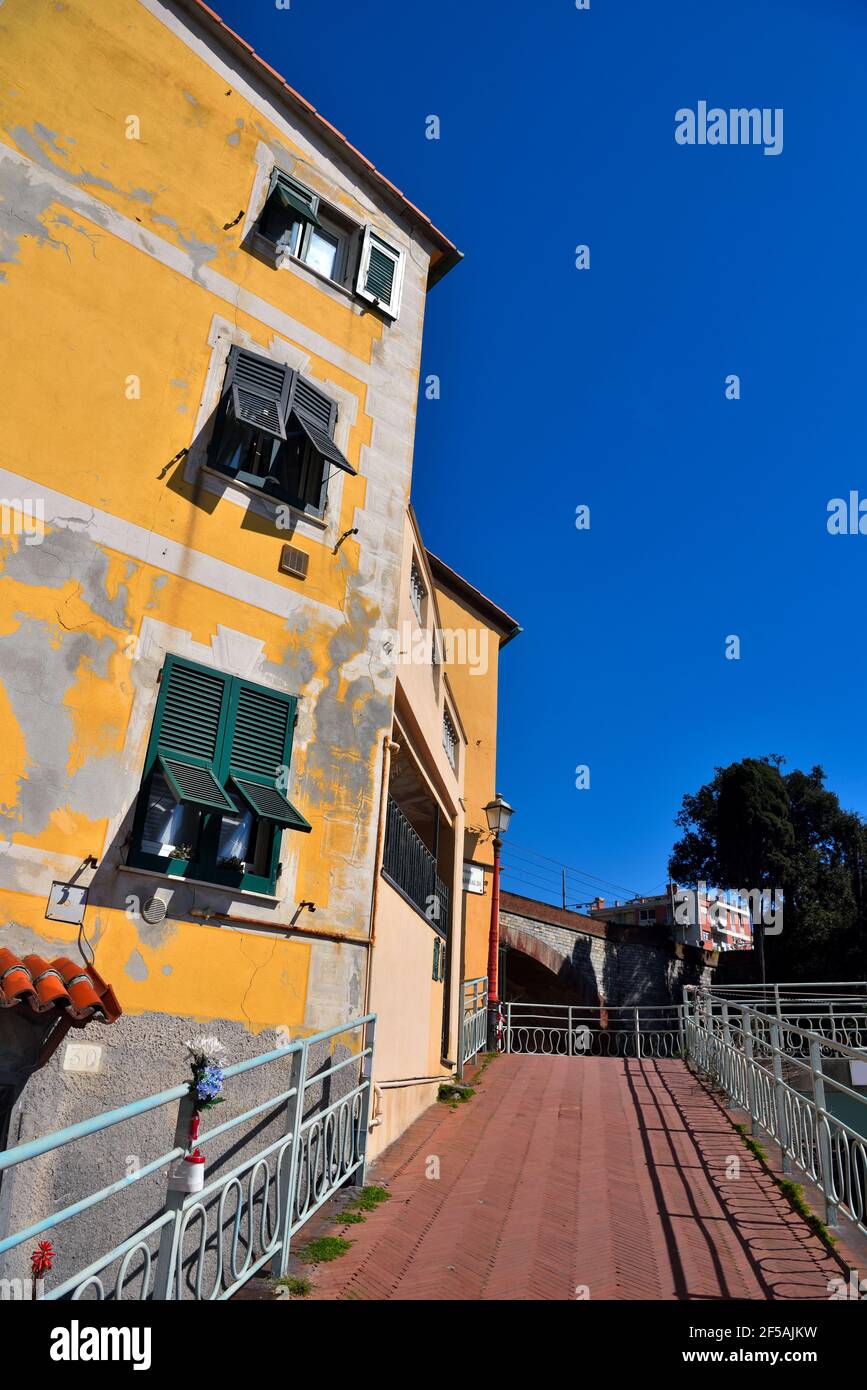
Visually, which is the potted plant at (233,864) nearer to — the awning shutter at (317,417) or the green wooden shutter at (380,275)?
the awning shutter at (317,417)

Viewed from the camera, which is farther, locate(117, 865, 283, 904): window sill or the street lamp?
the street lamp

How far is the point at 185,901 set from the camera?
245 inches

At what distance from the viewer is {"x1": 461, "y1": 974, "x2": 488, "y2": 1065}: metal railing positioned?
14517 millimetres

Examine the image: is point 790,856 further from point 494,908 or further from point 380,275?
point 380,275

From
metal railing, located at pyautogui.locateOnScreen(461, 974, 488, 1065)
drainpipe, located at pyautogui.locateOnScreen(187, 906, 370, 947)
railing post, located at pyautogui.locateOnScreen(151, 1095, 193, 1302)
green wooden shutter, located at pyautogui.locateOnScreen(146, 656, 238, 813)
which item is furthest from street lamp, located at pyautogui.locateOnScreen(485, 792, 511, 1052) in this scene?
railing post, located at pyautogui.locateOnScreen(151, 1095, 193, 1302)

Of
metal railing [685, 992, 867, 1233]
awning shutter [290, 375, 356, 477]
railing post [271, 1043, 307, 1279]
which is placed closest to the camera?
railing post [271, 1043, 307, 1279]

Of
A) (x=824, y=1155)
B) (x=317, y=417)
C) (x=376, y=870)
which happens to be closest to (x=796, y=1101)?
(x=824, y=1155)

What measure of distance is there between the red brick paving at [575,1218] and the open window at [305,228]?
8.46m

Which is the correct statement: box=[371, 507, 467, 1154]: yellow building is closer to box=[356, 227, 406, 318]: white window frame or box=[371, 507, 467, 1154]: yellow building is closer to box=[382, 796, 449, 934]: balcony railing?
Result: box=[382, 796, 449, 934]: balcony railing

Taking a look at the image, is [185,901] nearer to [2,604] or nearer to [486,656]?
[2,604]

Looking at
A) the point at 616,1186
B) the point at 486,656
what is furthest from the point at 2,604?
the point at 486,656

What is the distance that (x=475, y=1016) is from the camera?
14.8 meters

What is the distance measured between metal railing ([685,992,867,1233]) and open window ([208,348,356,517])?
20.4 feet
